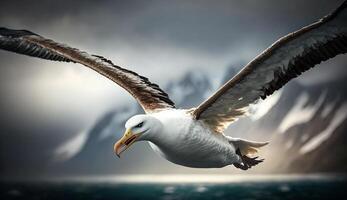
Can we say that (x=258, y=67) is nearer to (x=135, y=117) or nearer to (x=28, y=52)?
(x=135, y=117)

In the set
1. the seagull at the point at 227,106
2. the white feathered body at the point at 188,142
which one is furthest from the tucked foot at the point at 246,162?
the white feathered body at the point at 188,142

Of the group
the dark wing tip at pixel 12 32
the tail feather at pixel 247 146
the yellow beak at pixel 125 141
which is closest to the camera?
the yellow beak at pixel 125 141

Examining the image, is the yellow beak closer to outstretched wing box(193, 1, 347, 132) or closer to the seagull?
the seagull

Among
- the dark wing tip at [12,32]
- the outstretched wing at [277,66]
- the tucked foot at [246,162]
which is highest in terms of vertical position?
the dark wing tip at [12,32]

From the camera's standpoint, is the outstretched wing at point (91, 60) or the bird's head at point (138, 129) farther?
the outstretched wing at point (91, 60)

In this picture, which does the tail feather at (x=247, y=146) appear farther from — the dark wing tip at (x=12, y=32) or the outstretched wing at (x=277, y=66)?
the dark wing tip at (x=12, y=32)

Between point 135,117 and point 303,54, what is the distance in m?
2.02

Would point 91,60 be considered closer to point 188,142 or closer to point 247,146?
point 188,142

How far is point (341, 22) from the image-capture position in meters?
5.18

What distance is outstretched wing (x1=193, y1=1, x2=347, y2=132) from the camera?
17.1 ft

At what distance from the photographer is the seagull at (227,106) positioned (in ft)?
17.3

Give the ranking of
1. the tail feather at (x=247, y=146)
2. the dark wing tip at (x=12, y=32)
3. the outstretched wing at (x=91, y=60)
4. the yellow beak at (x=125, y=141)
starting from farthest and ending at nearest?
the dark wing tip at (x=12, y=32) → the outstretched wing at (x=91, y=60) → the tail feather at (x=247, y=146) → the yellow beak at (x=125, y=141)

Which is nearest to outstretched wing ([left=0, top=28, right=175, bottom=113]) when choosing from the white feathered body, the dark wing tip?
the dark wing tip

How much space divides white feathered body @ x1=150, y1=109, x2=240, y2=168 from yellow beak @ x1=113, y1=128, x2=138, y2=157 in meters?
0.27
